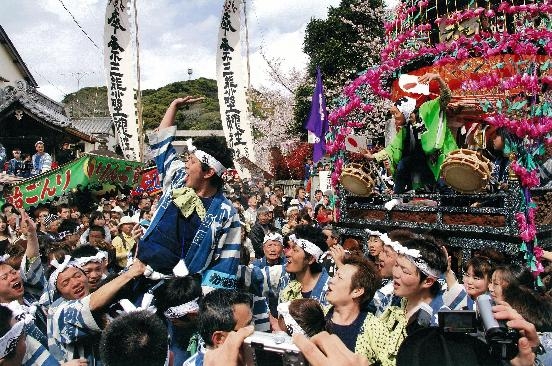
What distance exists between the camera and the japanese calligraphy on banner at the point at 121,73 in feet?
36.2

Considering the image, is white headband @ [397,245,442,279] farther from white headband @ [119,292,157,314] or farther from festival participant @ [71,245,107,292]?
festival participant @ [71,245,107,292]

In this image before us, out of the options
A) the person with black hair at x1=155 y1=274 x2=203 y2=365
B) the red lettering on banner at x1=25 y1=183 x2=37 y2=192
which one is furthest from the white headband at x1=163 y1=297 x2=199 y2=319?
the red lettering on banner at x1=25 y1=183 x2=37 y2=192

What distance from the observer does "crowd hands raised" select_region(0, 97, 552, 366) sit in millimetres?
2145

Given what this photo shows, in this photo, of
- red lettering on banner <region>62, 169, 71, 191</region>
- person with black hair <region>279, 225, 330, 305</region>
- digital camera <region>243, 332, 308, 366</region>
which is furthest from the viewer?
red lettering on banner <region>62, 169, 71, 191</region>

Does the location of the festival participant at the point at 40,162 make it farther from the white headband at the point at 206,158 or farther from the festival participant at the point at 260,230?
the white headband at the point at 206,158

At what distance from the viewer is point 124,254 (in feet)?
21.8

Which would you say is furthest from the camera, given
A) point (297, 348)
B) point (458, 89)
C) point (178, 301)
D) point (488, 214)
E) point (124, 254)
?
point (458, 89)

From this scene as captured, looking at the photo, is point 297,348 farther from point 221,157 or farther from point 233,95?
point 233,95

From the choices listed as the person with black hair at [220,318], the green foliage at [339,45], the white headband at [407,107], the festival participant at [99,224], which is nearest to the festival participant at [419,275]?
the person with black hair at [220,318]

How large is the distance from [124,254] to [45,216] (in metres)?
3.44

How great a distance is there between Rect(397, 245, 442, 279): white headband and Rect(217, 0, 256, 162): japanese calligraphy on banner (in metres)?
8.74

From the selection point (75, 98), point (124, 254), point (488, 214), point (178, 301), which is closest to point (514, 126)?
point (488, 214)

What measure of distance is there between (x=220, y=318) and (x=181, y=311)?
0.74 m

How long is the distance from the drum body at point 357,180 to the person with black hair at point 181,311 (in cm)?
421
